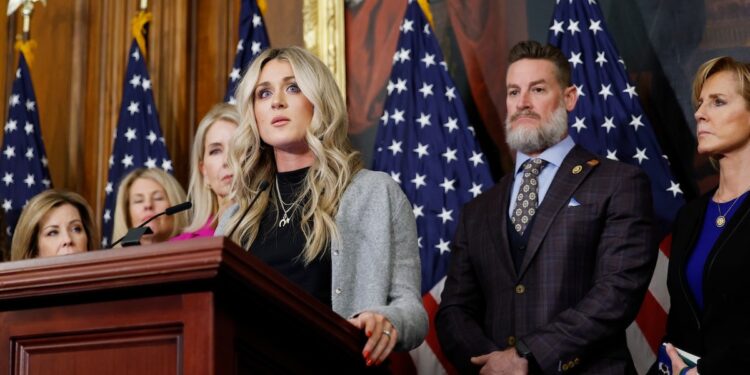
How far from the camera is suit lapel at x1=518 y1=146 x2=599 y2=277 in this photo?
3775mm

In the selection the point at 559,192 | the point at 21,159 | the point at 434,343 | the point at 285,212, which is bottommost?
the point at 434,343

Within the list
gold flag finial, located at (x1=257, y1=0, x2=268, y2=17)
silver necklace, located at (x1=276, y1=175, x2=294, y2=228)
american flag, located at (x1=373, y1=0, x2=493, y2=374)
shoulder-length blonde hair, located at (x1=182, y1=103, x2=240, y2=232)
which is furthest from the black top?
gold flag finial, located at (x1=257, y1=0, x2=268, y2=17)

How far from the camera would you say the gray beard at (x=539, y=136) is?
4172 millimetres

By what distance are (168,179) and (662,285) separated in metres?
2.25

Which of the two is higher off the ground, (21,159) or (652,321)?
(21,159)

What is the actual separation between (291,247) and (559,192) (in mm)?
1212

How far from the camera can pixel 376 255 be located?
2908 mm

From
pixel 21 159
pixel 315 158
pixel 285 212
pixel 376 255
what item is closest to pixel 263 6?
pixel 21 159

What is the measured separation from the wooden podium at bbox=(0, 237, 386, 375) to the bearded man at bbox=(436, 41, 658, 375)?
153 cm

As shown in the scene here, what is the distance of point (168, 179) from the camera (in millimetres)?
5129

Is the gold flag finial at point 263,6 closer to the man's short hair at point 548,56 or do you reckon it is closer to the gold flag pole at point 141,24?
the gold flag pole at point 141,24

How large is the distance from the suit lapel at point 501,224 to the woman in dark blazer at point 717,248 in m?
0.55

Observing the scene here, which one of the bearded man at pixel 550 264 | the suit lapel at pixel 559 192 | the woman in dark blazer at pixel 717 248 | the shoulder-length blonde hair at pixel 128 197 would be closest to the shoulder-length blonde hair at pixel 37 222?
the shoulder-length blonde hair at pixel 128 197

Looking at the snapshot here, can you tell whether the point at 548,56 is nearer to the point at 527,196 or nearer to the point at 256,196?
the point at 527,196
